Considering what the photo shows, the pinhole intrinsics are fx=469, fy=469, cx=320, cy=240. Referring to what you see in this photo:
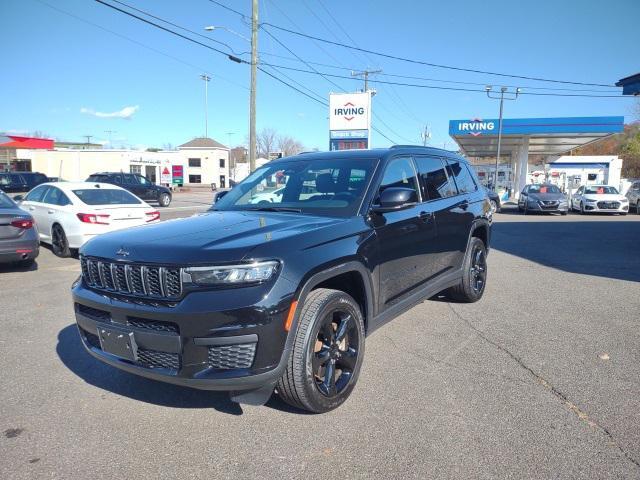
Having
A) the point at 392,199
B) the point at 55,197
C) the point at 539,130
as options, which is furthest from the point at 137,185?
the point at 539,130

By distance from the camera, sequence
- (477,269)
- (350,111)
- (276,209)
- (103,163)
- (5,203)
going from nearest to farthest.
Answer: (276,209)
(477,269)
(5,203)
(350,111)
(103,163)

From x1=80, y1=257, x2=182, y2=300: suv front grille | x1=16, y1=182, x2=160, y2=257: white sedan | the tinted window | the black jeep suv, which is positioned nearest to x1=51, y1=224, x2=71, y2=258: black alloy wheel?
x1=16, y1=182, x2=160, y2=257: white sedan

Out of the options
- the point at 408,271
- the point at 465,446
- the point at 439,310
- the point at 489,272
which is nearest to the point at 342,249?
the point at 408,271

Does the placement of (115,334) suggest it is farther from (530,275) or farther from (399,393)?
(530,275)

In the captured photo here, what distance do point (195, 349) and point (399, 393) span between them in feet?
5.41

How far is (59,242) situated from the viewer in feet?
31.0

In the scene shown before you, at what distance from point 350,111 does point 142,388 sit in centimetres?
2427

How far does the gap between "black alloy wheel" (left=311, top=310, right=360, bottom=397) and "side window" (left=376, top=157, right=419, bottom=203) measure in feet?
3.81

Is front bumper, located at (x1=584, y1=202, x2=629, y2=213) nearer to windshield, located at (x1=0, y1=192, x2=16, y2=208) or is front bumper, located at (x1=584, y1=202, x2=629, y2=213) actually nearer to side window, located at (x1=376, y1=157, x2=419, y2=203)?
side window, located at (x1=376, y1=157, x2=419, y2=203)

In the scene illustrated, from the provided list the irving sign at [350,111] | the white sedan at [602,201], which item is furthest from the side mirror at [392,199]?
the irving sign at [350,111]

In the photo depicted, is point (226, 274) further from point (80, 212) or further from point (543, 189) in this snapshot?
point (543, 189)

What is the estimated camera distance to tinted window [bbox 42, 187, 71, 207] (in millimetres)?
9434

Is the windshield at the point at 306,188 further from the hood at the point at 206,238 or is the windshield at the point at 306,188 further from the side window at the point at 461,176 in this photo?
the side window at the point at 461,176

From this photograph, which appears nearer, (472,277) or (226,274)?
(226,274)
